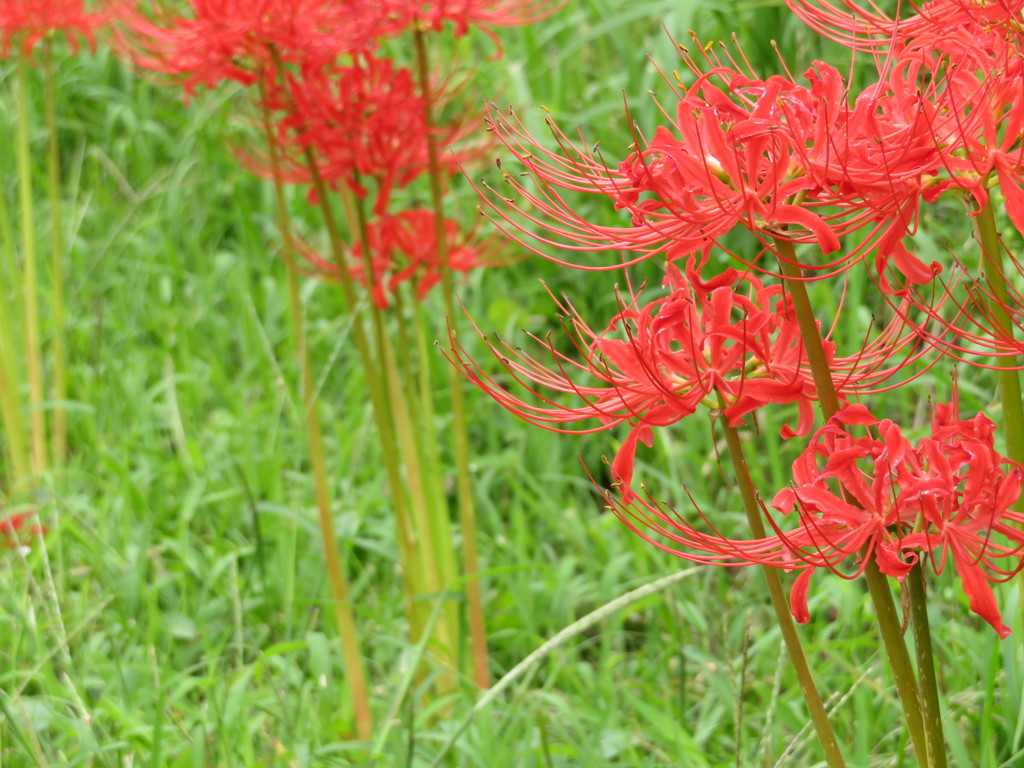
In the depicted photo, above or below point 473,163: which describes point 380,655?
below

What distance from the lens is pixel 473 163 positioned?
2.86 meters

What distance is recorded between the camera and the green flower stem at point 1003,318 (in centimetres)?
128

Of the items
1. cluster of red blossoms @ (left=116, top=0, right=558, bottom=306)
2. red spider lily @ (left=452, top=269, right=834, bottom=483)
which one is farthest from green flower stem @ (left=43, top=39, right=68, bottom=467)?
red spider lily @ (left=452, top=269, right=834, bottom=483)

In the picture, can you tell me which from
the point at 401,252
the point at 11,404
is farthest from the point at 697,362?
the point at 11,404

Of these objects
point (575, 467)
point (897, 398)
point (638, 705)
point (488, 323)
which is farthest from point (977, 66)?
point (488, 323)

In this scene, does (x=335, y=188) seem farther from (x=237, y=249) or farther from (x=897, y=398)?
(x=237, y=249)

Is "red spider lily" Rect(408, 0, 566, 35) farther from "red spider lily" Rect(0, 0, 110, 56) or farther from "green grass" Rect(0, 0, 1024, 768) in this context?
"red spider lily" Rect(0, 0, 110, 56)

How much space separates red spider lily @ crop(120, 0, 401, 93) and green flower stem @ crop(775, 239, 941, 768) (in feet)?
4.37

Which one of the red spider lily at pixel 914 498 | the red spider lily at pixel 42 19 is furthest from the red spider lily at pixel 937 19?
the red spider lily at pixel 42 19

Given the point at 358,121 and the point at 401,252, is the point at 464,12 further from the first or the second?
the point at 401,252

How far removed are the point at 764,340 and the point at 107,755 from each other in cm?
143

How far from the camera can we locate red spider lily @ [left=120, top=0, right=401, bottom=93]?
2.19m

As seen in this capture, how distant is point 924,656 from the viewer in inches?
46.4

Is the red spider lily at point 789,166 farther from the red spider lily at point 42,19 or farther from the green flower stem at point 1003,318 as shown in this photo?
the red spider lily at point 42,19
